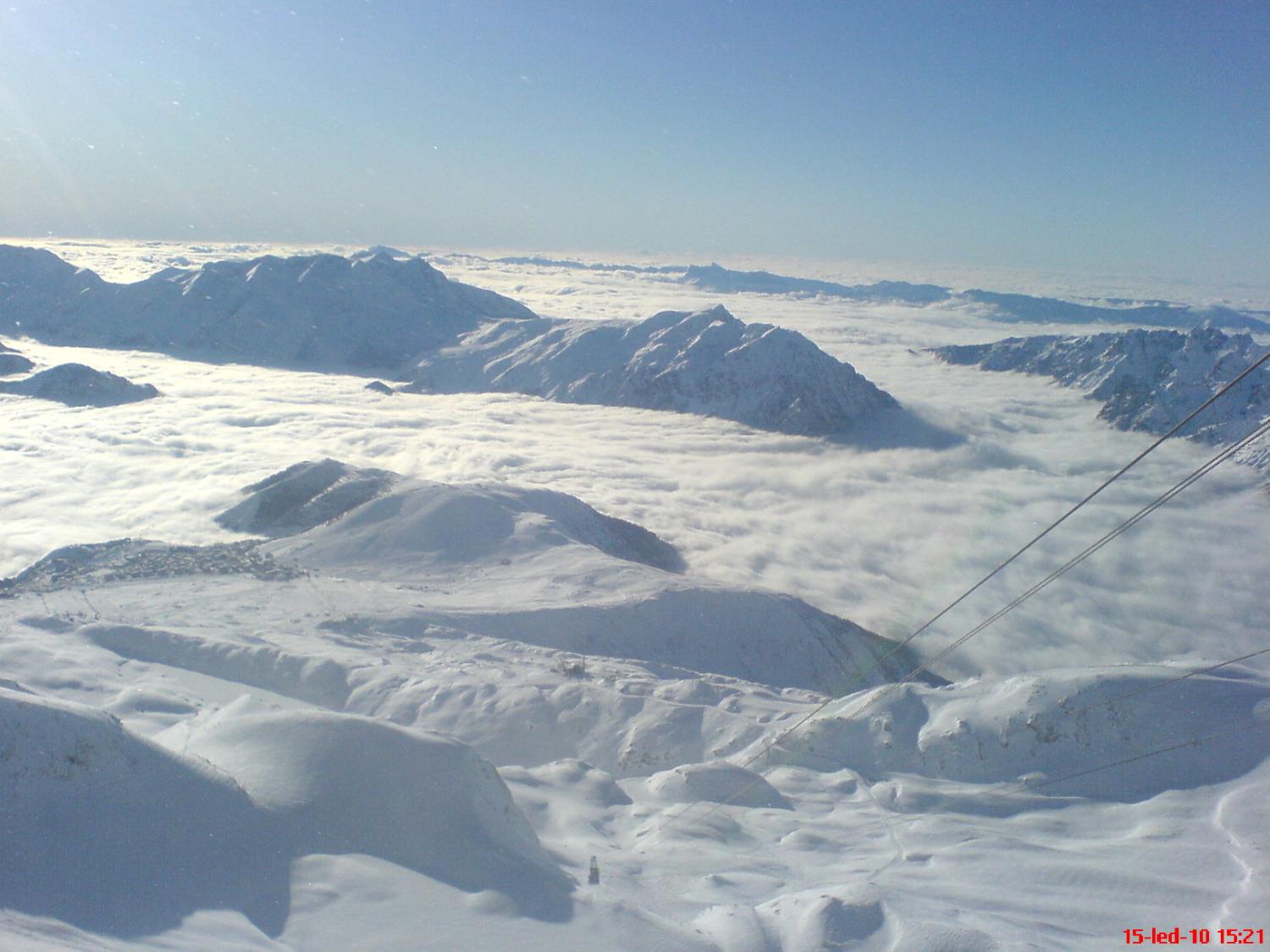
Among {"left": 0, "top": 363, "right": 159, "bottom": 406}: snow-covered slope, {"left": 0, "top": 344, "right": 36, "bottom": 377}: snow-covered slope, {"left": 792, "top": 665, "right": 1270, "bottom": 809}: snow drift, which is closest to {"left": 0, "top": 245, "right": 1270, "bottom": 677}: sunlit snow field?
{"left": 0, "top": 363, "right": 159, "bottom": 406}: snow-covered slope

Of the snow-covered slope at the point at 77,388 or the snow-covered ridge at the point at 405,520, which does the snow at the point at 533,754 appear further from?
the snow-covered slope at the point at 77,388

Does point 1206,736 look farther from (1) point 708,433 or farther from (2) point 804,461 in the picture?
(1) point 708,433

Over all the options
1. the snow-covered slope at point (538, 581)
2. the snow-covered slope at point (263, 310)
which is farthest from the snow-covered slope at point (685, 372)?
the snow-covered slope at point (538, 581)

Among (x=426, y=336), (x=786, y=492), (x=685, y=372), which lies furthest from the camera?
(x=426, y=336)

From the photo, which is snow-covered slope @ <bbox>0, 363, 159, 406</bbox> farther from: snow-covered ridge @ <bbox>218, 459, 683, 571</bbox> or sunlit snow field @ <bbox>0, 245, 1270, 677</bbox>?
snow-covered ridge @ <bbox>218, 459, 683, 571</bbox>
